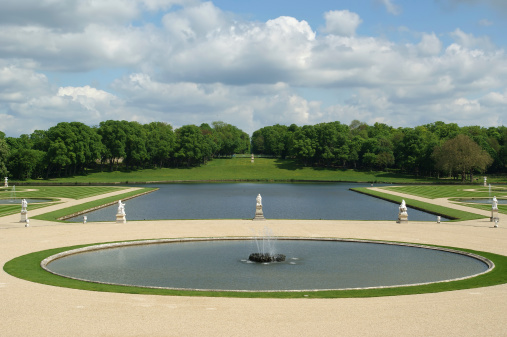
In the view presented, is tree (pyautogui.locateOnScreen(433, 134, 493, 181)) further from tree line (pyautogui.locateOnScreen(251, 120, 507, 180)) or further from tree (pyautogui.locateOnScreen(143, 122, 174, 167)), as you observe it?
tree (pyautogui.locateOnScreen(143, 122, 174, 167))

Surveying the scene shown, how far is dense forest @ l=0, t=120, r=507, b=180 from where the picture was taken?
112500 millimetres

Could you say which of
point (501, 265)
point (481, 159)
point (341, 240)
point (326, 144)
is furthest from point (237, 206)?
point (326, 144)

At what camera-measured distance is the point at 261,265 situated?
2458 cm

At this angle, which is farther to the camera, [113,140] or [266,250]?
[113,140]

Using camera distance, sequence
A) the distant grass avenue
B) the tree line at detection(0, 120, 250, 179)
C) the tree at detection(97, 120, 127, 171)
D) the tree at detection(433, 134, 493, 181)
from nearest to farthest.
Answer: the tree at detection(433, 134, 493, 181), the tree line at detection(0, 120, 250, 179), the distant grass avenue, the tree at detection(97, 120, 127, 171)

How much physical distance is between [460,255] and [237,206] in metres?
34.5

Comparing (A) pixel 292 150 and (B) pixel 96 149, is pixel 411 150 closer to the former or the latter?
(A) pixel 292 150

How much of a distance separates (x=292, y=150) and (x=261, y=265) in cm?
13381

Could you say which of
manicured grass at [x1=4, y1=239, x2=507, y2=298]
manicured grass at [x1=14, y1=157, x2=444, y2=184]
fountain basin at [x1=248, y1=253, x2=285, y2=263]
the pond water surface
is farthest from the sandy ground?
manicured grass at [x1=14, y1=157, x2=444, y2=184]

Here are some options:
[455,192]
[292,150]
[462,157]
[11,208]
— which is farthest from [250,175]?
[11,208]

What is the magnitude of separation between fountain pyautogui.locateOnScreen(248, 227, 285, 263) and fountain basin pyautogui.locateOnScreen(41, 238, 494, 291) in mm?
528

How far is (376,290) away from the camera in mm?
18500

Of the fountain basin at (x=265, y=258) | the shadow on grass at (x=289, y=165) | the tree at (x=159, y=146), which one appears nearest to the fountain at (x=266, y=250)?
the fountain basin at (x=265, y=258)

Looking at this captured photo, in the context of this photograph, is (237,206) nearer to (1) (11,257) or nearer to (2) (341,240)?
(2) (341,240)
